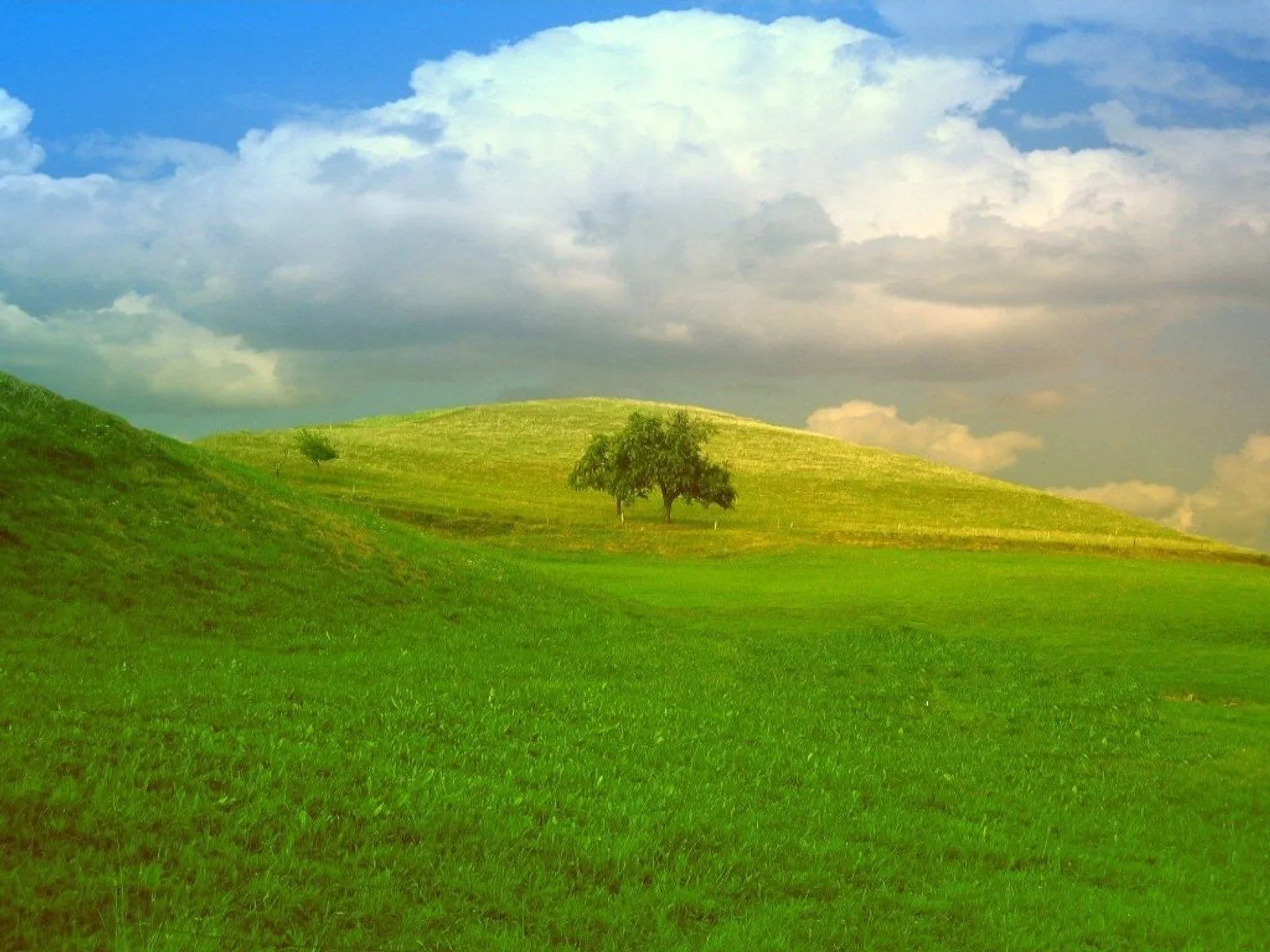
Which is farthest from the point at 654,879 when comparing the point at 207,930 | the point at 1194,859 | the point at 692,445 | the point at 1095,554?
the point at 692,445

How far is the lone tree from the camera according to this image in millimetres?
93875

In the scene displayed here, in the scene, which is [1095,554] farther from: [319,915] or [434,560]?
[319,915]

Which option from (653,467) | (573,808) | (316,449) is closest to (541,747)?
(573,808)

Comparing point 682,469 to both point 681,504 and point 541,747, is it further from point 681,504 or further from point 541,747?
point 541,747

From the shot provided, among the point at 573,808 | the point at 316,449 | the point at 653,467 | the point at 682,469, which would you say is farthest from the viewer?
the point at 316,449

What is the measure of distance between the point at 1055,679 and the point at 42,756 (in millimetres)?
24684

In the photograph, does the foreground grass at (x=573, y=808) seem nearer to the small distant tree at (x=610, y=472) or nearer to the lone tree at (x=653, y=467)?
the lone tree at (x=653, y=467)

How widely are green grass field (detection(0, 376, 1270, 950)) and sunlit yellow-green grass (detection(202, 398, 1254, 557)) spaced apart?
35.4m

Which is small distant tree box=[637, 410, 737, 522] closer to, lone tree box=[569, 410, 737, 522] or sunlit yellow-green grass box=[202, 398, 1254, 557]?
lone tree box=[569, 410, 737, 522]

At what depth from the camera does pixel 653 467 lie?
93312 mm

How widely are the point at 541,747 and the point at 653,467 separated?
78.1 meters

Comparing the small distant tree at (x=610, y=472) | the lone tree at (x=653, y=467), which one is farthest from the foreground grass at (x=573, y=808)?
the small distant tree at (x=610, y=472)

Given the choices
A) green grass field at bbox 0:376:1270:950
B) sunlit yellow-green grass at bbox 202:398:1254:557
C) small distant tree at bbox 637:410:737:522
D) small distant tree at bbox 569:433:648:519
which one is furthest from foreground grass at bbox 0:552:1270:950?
small distant tree at bbox 569:433:648:519

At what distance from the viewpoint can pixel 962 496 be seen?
130 m
